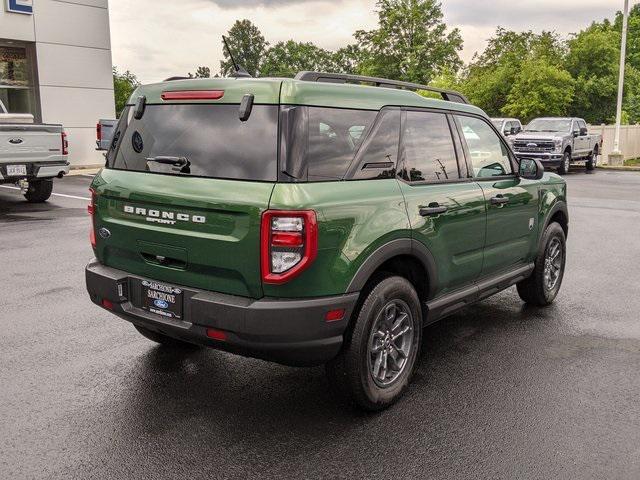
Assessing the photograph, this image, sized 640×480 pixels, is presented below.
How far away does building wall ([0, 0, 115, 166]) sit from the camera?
20.6 meters

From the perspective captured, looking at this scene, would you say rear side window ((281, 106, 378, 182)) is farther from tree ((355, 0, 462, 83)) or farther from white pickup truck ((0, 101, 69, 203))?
tree ((355, 0, 462, 83))

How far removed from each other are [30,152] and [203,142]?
31.8 ft

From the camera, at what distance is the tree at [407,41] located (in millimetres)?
58094

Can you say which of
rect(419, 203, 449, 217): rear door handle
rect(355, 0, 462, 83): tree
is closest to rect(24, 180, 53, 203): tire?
rect(419, 203, 449, 217): rear door handle

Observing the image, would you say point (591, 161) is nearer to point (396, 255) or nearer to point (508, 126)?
point (508, 126)

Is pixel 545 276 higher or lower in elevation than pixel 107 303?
lower

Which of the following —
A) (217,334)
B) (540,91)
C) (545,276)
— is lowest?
(545,276)

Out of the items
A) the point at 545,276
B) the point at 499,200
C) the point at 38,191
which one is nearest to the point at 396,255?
the point at 499,200

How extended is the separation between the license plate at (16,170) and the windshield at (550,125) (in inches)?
736

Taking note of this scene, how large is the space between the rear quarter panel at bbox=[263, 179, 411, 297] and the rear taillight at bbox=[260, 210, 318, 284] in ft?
0.12

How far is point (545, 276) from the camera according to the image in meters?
5.87

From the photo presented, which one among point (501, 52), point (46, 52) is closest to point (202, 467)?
point (46, 52)

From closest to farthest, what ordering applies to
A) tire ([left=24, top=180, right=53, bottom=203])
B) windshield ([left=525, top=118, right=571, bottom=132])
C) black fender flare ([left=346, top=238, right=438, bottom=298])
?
black fender flare ([left=346, top=238, right=438, bottom=298]), tire ([left=24, top=180, right=53, bottom=203]), windshield ([left=525, top=118, right=571, bottom=132])

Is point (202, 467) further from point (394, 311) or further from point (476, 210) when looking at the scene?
point (476, 210)
